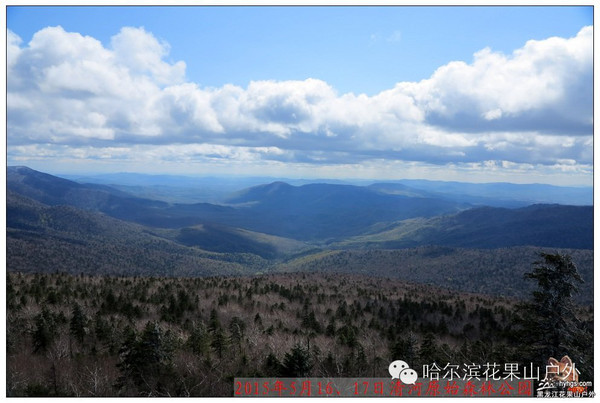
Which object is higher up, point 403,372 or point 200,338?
point 403,372

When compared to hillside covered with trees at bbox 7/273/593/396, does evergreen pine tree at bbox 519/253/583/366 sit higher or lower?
higher

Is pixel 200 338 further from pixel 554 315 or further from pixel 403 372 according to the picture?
pixel 554 315

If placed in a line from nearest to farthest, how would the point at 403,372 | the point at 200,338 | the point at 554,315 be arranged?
1. the point at 554,315
2. the point at 403,372
3. the point at 200,338

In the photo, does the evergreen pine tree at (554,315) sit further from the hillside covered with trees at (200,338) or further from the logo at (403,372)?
the logo at (403,372)

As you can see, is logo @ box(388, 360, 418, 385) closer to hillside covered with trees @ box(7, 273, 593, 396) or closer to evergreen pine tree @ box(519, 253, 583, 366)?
hillside covered with trees @ box(7, 273, 593, 396)

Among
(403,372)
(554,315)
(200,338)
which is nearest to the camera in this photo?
(554,315)

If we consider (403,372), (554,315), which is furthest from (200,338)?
(554,315)

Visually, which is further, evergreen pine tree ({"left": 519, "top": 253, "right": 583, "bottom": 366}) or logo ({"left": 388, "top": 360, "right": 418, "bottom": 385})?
logo ({"left": 388, "top": 360, "right": 418, "bottom": 385})

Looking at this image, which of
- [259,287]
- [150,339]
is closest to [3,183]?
[150,339]

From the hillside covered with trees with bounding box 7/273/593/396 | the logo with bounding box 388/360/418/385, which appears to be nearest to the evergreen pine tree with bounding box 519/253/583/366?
the hillside covered with trees with bounding box 7/273/593/396

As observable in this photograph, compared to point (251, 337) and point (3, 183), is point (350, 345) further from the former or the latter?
point (3, 183)

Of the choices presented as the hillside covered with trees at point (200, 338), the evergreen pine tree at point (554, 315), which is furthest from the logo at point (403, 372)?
the evergreen pine tree at point (554, 315)
